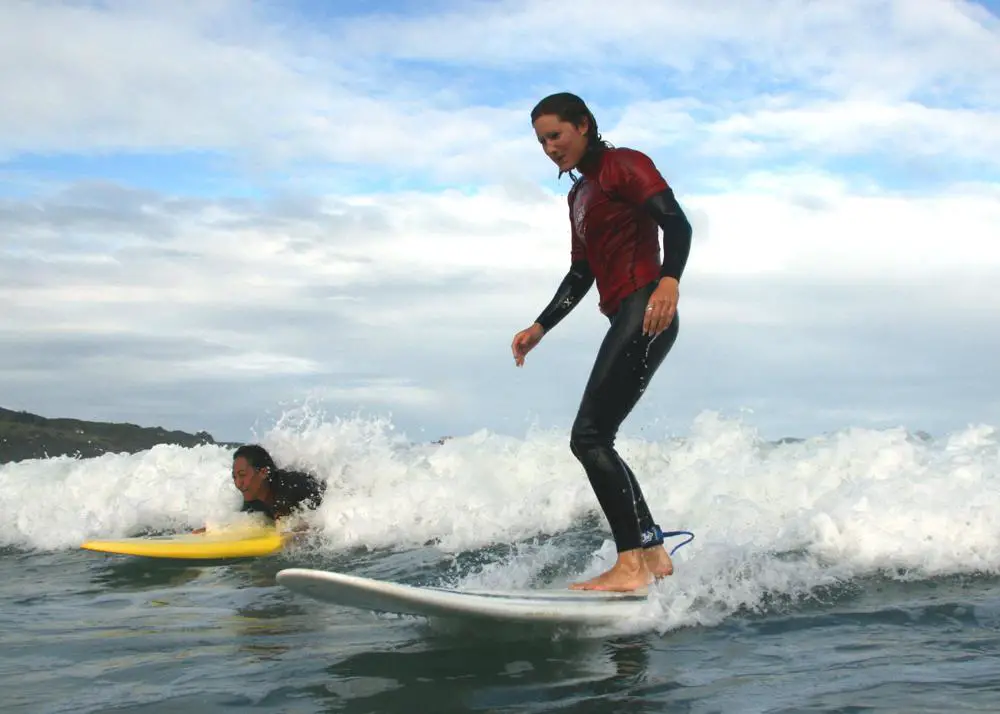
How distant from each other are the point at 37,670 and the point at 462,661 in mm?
1736

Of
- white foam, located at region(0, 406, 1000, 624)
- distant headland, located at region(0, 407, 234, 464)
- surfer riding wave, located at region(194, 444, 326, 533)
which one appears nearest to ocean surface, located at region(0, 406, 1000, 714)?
white foam, located at region(0, 406, 1000, 624)

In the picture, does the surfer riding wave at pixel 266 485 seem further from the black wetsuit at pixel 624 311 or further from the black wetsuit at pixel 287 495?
the black wetsuit at pixel 624 311

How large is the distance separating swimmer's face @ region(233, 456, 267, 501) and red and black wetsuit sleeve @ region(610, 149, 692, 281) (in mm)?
5201

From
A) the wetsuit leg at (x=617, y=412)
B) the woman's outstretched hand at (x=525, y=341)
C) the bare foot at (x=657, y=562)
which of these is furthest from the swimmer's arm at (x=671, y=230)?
the bare foot at (x=657, y=562)

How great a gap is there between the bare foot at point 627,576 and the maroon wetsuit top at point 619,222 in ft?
3.68

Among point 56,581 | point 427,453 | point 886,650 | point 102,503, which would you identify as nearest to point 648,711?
point 886,650

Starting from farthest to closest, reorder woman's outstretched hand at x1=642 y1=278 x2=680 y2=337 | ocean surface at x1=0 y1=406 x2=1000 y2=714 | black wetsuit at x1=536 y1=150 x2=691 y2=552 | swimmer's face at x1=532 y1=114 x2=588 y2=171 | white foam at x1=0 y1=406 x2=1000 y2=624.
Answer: white foam at x1=0 y1=406 x2=1000 y2=624 < swimmer's face at x1=532 y1=114 x2=588 y2=171 < black wetsuit at x1=536 y1=150 x2=691 y2=552 < woman's outstretched hand at x1=642 y1=278 x2=680 y2=337 < ocean surface at x1=0 y1=406 x2=1000 y2=714

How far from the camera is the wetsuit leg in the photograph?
167 inches

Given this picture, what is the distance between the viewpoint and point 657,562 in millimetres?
4371

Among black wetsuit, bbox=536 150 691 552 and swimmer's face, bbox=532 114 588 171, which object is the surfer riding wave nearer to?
black wetsuit, bbox=536 150 691 552

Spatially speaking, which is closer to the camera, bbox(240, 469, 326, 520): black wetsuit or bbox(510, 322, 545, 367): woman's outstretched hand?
bbox(510, 322, 545, 367): woman's outstretched hand

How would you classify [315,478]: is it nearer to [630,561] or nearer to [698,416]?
[698,416]

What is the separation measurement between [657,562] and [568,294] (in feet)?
4.61

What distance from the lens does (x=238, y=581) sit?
21.9 ft
